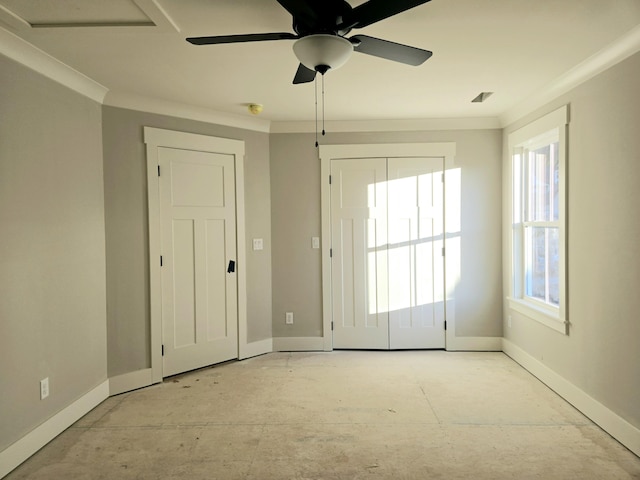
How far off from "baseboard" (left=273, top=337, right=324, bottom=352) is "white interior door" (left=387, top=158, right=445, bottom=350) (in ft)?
2.56

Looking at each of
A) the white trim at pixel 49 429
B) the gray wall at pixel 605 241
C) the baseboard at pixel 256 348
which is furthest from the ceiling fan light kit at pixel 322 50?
the baseboard at pixel 256 348

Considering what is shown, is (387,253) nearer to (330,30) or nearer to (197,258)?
(197,258)

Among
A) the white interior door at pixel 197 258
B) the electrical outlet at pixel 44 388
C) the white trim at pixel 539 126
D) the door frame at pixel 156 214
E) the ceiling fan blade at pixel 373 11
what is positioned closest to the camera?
the ceiling fan blade at pixel 373 11

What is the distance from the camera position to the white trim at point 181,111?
3.51 m

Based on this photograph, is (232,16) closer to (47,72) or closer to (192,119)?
(47,72)

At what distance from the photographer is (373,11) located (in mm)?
1695

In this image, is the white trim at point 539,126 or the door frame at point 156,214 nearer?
the white trim at point 539,126

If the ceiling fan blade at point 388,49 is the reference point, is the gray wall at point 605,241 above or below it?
below

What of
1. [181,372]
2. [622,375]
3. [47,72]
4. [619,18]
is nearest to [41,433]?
[181,372]

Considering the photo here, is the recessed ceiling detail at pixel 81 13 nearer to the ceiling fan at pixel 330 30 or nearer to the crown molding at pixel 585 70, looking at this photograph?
the ceiling fan at pixel 330 30

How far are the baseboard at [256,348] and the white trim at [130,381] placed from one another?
933 millimetres

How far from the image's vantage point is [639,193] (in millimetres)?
2521

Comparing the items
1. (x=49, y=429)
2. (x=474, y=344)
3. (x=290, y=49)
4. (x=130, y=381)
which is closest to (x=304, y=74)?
(x=290, y=49)

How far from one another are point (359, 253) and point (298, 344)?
1142 millimetres
